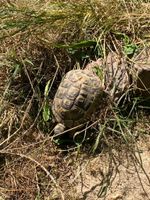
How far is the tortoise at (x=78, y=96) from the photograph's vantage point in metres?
2.42

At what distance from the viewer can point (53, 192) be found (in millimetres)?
2350

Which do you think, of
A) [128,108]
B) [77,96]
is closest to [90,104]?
[77,96]

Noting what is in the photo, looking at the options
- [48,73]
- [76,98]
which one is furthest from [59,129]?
[48,73]

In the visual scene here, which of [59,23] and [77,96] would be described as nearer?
[77,96]

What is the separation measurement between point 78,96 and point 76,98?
0.01 metres

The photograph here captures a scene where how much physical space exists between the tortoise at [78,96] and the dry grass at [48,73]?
3.1 inches

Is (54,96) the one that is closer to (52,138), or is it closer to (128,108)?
(52,138)

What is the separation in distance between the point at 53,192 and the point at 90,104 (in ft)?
1.46

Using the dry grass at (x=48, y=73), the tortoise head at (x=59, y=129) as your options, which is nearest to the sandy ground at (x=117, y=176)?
the dry grass at (x=48, y=73)

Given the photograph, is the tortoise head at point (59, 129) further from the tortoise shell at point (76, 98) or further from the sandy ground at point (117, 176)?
the sandy ground at point (117, 176)

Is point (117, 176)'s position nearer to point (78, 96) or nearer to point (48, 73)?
point (78, 96)

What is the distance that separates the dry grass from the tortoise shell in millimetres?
89

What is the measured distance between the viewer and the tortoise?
95.3 inches

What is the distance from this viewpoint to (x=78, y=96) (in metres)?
2.42
